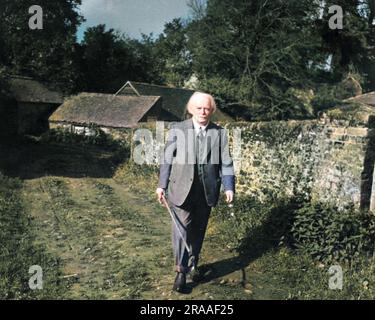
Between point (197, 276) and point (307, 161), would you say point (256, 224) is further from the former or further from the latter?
point (197, 276)

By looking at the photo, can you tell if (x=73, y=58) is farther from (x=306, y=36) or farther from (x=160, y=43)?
(x=306, y=36)

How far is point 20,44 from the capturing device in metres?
35.2

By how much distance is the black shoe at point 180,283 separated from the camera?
502 cm

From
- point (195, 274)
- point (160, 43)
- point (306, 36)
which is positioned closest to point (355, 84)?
point (306, 36)

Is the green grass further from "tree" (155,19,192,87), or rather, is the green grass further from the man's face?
"tree" (155,19,192,87)

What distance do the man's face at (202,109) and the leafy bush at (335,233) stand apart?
107 inches

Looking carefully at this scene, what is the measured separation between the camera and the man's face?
190 inches

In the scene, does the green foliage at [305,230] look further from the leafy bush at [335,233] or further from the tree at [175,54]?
Answer: the tree at [175,54]

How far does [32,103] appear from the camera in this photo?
3597 cm

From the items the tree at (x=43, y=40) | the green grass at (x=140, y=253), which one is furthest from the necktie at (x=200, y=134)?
the tree at (x=43, y=40)

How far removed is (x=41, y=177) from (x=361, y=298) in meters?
11.8

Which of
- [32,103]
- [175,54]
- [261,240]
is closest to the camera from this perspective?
[261,240]

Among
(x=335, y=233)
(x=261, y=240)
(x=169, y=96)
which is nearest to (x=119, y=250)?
(x=261, y=240)

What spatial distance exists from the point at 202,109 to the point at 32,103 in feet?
112
